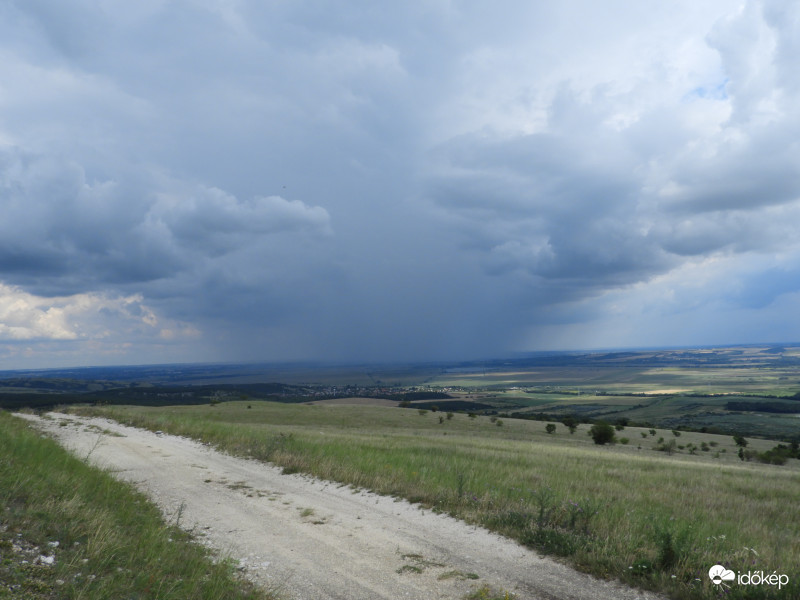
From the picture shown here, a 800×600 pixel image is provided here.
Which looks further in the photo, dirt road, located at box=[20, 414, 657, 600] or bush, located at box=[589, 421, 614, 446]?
bush, located at box=[589, 421, 614, 446]

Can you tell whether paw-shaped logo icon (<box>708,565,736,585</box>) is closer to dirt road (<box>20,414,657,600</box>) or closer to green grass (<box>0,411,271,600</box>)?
dirt road (<box>20,414,657,600</box>)

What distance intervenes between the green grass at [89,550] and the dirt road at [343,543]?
0.88 m

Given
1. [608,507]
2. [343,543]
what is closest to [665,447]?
[608,507]

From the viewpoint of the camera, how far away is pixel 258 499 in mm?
11102

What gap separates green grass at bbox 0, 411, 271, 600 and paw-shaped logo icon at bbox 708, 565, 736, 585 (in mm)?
6430

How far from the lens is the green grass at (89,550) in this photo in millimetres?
5082

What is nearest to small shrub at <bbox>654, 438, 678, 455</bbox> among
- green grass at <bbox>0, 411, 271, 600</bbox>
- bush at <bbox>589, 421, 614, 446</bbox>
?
bush at <bbox>589, 421, 614, 446</bbox>

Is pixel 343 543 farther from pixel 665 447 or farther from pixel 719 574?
pixel 665 447

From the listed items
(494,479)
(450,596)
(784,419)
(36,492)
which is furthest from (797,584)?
(784,419)

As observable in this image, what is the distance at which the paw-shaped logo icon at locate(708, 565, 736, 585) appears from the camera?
6.45 meters

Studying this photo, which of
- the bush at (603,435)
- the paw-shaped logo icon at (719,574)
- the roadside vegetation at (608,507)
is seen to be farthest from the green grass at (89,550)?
the bush at (603,435)

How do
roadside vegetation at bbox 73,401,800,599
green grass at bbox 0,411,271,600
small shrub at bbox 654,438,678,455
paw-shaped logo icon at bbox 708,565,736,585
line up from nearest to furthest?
green grass at bbox 0,411,271,600
paw-shaped logo icon at bbox 708,565,736,585
roadside vegetation at bbox 73,401,800,599
small shrub at bbox 654,438,678,455

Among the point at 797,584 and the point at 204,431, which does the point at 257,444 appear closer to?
the point at 204,431

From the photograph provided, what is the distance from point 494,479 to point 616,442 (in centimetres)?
4929
